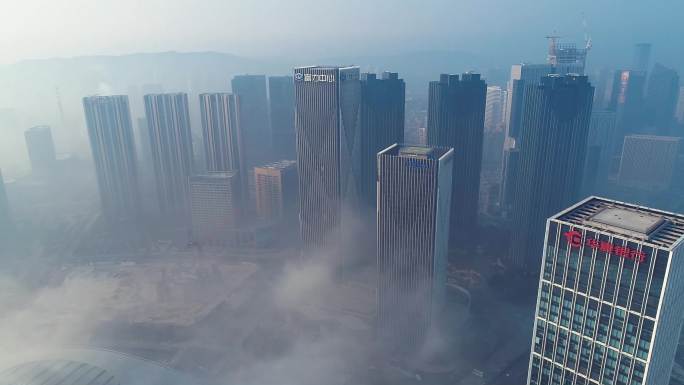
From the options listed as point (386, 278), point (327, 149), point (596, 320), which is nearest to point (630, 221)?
point (596, 320)

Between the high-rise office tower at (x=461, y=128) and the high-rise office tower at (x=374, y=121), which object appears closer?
the high-rise office tower at (x=374, y=121)

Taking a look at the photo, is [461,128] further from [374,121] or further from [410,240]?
[410,240]

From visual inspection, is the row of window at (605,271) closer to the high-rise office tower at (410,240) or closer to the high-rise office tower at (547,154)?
the high-rise office tower at (410,240)

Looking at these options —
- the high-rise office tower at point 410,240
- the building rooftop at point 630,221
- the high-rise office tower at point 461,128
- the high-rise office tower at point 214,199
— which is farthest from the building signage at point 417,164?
the high-rise office tower at point 214,199

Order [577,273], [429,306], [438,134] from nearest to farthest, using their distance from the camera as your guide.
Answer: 1. [577,273]
2. [429,306]
3. [438,134]

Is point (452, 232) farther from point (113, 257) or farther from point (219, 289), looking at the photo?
point (113, 257)

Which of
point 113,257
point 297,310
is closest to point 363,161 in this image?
point 297,310

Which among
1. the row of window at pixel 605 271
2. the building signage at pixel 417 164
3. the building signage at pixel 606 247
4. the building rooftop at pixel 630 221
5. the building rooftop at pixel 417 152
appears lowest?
the row of window at pixel 605 271

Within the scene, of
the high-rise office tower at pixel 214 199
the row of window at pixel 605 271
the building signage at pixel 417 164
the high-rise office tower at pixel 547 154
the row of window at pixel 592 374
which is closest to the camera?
the row of window at pixel 605 271
